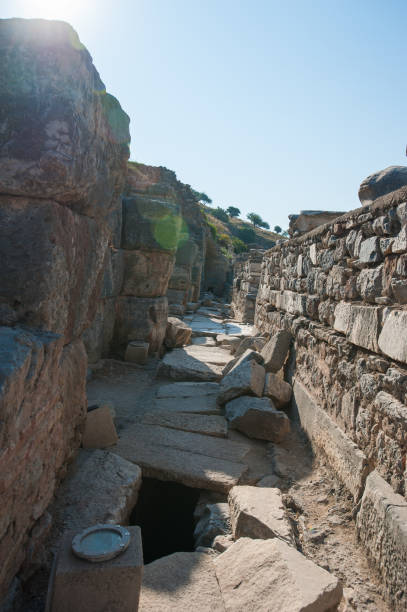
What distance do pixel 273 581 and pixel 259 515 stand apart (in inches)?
21.1

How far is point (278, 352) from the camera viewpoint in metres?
5.02

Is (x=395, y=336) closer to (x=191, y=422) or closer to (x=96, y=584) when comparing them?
(x=96, y=584)

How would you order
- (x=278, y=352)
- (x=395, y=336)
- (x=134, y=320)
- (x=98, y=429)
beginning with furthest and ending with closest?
1. (x=134, y=320)
2. (x=278, y=352)
3. (x=98, y=429)
4. (x=395, y=336)

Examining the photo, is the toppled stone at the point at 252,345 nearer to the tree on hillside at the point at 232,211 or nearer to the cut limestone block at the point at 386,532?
the cut limestone block at the point at 386,532

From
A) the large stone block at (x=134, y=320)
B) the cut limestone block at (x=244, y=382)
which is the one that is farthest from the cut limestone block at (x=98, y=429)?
the large stone block at (x=134, y=320)

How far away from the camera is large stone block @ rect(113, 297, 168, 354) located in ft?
20.4

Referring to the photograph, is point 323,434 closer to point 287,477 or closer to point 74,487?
point 287,477

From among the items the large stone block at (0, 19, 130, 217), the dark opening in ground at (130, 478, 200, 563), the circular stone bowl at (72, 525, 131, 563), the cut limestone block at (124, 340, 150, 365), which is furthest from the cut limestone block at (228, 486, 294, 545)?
the cut limestone block at (124, 340, 150, 365)

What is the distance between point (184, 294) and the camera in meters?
12.0

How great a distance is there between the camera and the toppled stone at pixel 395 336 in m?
2.27

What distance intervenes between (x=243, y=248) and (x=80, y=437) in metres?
37.2

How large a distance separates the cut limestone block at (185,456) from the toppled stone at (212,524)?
0.22 meters

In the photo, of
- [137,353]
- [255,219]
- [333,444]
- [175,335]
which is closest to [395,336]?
[333,444]

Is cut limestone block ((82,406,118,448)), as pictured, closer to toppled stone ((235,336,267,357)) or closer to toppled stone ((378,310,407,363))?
toppled stone ((378,310,407,363))
